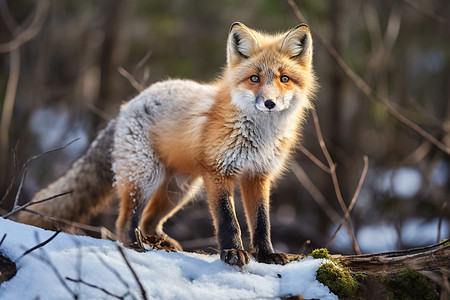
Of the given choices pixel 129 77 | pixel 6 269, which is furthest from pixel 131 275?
pixel 129 77

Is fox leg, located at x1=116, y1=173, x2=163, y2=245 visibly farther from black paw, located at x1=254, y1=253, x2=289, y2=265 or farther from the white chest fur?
black paw, located at x1=254, y1=253, x2=289, y2=265

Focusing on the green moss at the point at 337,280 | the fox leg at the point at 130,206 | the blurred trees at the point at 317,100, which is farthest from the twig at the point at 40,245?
the blurred trees at the point at 317,100

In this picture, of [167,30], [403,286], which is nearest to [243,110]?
[403,286]

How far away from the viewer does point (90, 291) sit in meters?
2.11

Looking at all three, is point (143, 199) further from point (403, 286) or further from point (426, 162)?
point (426, 162)

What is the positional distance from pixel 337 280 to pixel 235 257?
62 centimetres

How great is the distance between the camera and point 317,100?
858cm

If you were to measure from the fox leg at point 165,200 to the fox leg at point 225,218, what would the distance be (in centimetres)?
93

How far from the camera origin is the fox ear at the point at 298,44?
3299 mm

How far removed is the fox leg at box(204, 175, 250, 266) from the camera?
281 cm

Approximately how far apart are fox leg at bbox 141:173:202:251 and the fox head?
130 cm

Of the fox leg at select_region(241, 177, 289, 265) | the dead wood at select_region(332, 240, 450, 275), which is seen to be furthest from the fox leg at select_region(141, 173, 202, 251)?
the dead wood at select_region(332, 240, 450, 275)

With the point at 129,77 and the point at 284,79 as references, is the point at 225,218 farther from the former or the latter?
the point at 129,77

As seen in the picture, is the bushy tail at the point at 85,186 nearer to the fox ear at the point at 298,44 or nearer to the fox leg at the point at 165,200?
the fox leg at the point at 165,200
